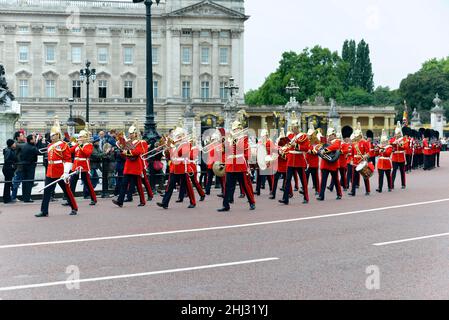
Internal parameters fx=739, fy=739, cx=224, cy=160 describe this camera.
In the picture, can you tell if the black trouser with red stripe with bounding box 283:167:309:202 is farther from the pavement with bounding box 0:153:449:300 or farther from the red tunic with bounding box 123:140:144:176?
the red tunic with bounding box 123:140:144:176

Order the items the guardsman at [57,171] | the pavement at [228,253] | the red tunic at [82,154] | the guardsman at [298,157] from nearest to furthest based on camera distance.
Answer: the pavement at [228,253]
the guardsman at [57,171]
the red tunic at [82,154]
the guardsman at [298,157]

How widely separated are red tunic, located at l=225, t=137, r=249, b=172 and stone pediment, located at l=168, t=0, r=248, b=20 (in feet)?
228

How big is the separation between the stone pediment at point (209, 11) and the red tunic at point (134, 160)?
68650 mm

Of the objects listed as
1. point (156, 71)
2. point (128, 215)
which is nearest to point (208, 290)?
point (128, 215)

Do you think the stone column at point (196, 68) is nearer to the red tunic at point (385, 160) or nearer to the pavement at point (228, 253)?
the red tunic at point (385, 160)

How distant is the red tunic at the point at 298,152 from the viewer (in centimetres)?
1681

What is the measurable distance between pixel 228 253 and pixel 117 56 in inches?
3015

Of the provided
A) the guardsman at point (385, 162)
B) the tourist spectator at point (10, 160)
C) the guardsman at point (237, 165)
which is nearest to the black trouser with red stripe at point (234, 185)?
the guardsman at point (237, 165)

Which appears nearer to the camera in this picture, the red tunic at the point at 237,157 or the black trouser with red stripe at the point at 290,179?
the red tunic at the point at 237,157

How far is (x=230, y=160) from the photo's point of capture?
1548 centimetres

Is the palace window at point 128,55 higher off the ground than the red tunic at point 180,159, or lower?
higher

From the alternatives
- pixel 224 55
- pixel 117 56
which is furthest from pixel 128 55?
pixel 224 55

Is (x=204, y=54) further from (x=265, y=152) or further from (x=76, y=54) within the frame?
(x=265, y=152)
